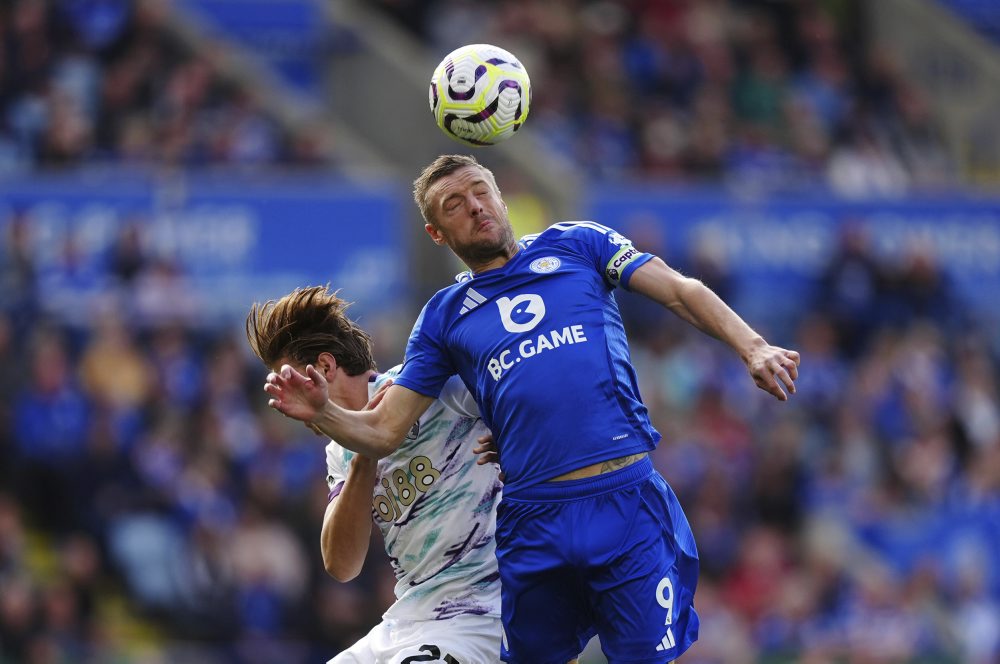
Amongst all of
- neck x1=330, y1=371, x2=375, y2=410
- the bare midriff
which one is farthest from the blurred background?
the bare midriff

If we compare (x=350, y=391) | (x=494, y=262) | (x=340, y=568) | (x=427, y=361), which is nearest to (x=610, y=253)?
(x=494, y=262)

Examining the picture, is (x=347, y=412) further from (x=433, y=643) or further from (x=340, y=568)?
(x=433, y=643)

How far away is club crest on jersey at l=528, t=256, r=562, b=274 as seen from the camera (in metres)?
5.98

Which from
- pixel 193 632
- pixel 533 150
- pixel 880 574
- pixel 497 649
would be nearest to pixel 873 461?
pixel 880 574

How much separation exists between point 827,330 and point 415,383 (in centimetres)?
1101

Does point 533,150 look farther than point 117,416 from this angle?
Yes

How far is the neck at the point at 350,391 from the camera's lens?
608 centimetres

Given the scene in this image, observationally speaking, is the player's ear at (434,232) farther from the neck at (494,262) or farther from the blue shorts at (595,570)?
the blue shorts at (595,570)

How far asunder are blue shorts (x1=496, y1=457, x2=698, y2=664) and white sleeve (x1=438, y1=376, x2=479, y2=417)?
0.44 meters

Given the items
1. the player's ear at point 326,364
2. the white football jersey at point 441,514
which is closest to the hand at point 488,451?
the white football jersey at point 441,514

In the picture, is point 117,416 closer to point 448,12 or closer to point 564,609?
point 564,609

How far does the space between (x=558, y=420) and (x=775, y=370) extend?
0.86 m

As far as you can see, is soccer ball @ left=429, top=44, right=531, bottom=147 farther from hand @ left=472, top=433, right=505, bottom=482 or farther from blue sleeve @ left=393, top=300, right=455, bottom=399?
hand @ left=472, top=433, right=505, bottom=482

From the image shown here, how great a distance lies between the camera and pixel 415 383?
5895mm
